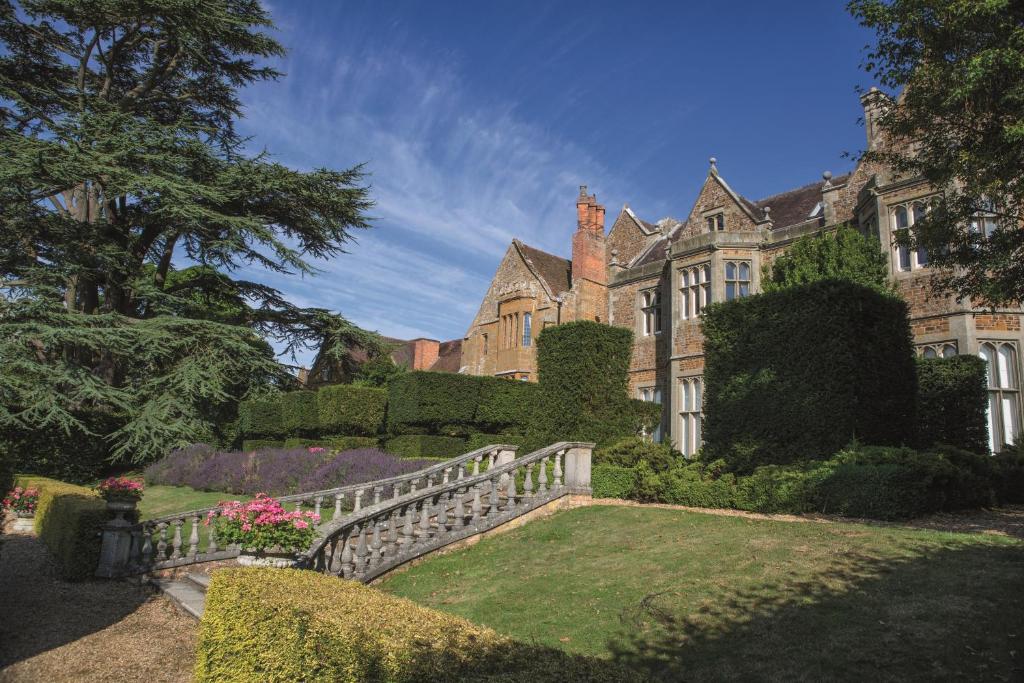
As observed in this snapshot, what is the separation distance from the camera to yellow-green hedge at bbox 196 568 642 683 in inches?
143

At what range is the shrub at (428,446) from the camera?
22.8 m

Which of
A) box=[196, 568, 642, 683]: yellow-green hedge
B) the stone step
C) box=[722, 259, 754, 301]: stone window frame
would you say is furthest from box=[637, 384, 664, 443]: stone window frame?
box=[196, 568, 642, 683]: yellow-green hedge

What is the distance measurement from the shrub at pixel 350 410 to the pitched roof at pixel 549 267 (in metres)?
11.5

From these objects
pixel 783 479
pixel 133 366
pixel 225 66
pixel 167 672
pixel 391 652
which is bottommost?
pixel 167 672

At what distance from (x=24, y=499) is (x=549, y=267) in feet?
80.8

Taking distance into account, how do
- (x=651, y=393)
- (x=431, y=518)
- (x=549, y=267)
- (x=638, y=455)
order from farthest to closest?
(x=549, y=267) → (x=651, y=393) → (x=638, y=455) → (x=431, y=518)

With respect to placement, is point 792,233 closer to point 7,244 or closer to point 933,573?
point 933,573

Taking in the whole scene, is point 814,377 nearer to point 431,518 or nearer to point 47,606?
point 431,518

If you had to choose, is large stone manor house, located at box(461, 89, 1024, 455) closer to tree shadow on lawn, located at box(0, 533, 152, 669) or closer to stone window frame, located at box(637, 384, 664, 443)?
stone window frame, located at box(637, 384, 664, 443)

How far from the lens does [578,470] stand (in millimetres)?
14609

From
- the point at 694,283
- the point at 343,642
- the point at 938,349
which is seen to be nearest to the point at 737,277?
the point at 694,283

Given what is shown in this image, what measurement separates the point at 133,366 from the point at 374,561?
1910 centimetres

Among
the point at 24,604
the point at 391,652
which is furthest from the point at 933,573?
the point at 24,604

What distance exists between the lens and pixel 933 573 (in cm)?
716
